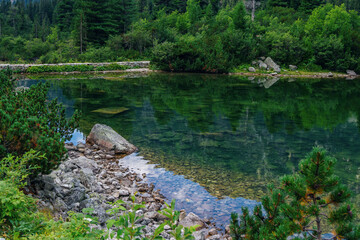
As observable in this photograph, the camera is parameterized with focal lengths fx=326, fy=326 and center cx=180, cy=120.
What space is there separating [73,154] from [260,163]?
6.46m

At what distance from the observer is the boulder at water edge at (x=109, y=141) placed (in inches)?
479

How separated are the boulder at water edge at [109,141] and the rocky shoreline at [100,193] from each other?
5.08 feet

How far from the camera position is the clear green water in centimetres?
1046

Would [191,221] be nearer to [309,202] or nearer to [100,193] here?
[100,193]

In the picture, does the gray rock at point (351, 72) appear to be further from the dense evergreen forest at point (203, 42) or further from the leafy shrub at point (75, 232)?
the leafy shrub at point (75, 232)

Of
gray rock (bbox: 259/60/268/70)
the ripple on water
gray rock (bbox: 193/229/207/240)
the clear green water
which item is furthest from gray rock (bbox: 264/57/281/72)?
gray rock (bbox: 193/229/207/240)

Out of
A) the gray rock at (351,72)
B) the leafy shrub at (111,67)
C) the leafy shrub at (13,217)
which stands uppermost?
the leafy shrub at (13,217)

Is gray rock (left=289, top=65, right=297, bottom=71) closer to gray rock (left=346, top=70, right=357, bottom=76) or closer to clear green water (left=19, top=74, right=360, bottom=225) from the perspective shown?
gray rock (left=346, top=70, right=357, bottom=76)

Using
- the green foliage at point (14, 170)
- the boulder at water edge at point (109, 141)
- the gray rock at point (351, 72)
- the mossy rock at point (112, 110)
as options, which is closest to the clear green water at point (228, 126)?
the mossy rock at point (112, 110)

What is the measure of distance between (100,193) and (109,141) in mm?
4528

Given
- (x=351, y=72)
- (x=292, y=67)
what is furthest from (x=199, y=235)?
(x=351, y=72)

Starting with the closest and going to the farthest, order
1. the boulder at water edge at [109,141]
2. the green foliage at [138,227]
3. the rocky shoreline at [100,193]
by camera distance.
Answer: the green foliage at [138,227], the rocky shoreline at [100,193], the boulder at water edge at [109,141]

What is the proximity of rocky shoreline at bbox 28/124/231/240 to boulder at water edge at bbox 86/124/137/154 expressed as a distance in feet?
5.08

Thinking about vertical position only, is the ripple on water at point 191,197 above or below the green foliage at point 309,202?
below
